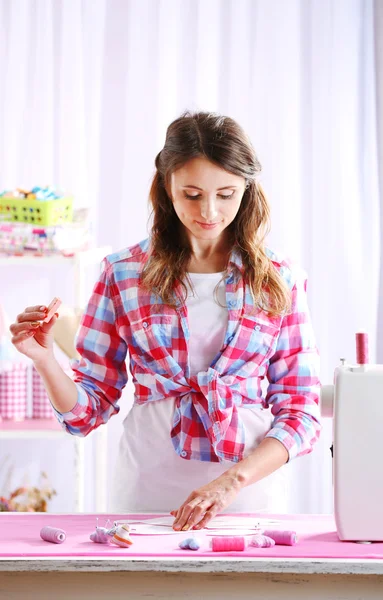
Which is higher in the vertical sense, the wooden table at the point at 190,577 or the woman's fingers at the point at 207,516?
the woman's fingers at the point at 207,516

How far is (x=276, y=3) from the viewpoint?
3.24 meters

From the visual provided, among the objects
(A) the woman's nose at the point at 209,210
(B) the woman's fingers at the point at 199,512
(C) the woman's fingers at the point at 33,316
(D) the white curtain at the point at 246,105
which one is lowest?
(B) the woman's fingers at the point at 199,512

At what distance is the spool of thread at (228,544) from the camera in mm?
1316

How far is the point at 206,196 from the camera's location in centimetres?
166

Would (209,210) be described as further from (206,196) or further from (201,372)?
(201,372)

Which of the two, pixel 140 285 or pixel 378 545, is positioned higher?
A: pixel 140 285

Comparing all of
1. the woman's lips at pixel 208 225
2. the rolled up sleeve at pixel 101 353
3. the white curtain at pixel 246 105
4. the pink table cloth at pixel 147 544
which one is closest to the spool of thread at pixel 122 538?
the pink table cloth at pixel 147 544

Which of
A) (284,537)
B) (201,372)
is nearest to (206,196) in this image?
(201,372)

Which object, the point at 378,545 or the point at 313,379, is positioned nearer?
the point at 378,545

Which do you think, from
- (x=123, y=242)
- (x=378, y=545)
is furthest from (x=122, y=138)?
(x=378, y=545)

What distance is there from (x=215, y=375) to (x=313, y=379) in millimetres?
194

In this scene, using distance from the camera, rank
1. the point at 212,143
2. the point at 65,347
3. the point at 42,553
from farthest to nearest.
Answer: the point at 65,347 → the point at 212,143 → the point at 42,553

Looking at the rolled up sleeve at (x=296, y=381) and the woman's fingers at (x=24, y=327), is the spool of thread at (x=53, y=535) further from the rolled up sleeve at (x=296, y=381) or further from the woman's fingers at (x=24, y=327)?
the rolled up sleeve at (x=296, y=381)

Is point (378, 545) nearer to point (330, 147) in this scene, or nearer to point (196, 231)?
point (196, 231)
